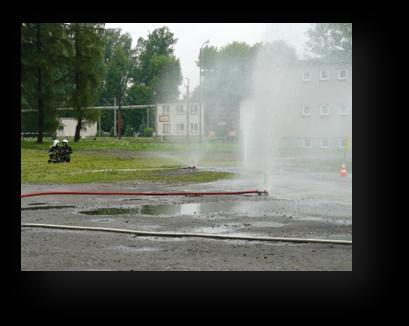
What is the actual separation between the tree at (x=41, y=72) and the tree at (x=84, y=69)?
1.49 metres

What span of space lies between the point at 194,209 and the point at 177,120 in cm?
6710

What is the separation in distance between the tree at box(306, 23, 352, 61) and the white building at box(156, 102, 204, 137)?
2140 centimetres

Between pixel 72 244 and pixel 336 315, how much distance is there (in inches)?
179

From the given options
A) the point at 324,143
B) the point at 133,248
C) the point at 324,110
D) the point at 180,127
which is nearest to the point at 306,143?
the point at 324,143

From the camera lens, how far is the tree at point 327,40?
55.2 m

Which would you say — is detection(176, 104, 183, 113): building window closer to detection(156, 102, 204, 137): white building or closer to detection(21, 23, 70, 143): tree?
detection(156, 102, 204, 137): white building

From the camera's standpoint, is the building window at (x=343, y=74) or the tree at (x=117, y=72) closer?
the building window at (x=343, y=74)

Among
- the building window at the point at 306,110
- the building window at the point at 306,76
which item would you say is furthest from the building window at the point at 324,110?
the building window at the point at 306,76

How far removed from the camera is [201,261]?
7.12 m

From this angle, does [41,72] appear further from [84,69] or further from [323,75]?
[323,75]

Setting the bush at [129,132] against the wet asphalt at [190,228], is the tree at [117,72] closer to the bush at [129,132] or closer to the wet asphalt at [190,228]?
the bush at [129,132]

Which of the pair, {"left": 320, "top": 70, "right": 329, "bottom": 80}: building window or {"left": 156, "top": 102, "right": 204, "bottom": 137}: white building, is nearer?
{"left": 320, "top": 70, "right": 329, "bottom": 80}: building window

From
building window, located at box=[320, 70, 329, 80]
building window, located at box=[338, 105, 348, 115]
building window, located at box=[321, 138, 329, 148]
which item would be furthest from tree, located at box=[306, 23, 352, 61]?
building window, located at box=[321, 138, 329, 148]

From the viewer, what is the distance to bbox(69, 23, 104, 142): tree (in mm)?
45469
